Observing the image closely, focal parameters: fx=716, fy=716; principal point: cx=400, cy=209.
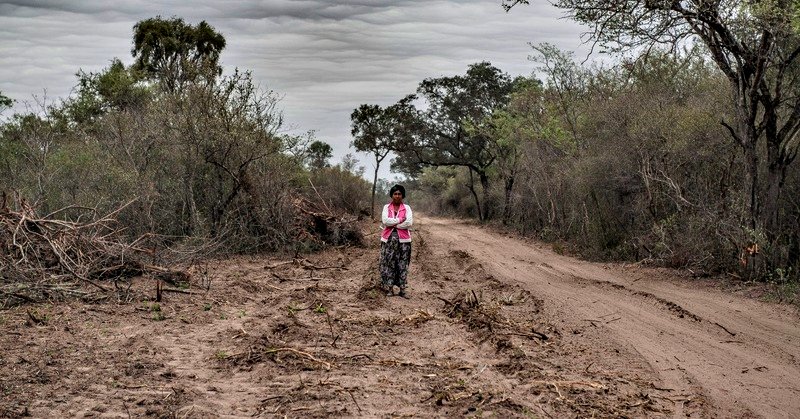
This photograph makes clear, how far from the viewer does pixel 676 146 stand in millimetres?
15375

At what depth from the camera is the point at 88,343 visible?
7.72 m

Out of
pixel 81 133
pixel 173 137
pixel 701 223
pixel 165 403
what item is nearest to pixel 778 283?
pixel 701 223

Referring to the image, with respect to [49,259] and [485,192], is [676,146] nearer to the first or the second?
[49,259]

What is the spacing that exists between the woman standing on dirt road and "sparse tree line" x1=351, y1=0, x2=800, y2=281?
4831mm

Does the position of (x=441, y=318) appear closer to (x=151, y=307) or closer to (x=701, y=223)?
(x=151, y=307)

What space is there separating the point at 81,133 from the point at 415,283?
11.1 metres

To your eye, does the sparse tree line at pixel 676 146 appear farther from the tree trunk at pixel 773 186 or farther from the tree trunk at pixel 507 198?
the tree trunk at pixel 507 198

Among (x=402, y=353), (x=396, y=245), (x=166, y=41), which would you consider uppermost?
(x=166, y=41)

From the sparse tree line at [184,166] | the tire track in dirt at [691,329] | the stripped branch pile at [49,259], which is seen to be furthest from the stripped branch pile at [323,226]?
the stripped branch pile at [49,259]

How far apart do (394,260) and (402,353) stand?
178 inches

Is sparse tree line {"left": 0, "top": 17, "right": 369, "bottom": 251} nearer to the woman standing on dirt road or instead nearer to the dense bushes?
the woman standing on dirt road

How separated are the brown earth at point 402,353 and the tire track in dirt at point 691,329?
0.10 ft

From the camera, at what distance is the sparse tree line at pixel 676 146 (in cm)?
1292

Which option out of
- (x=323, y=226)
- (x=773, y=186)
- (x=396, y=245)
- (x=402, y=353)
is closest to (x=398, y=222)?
(x=396, y=245)
